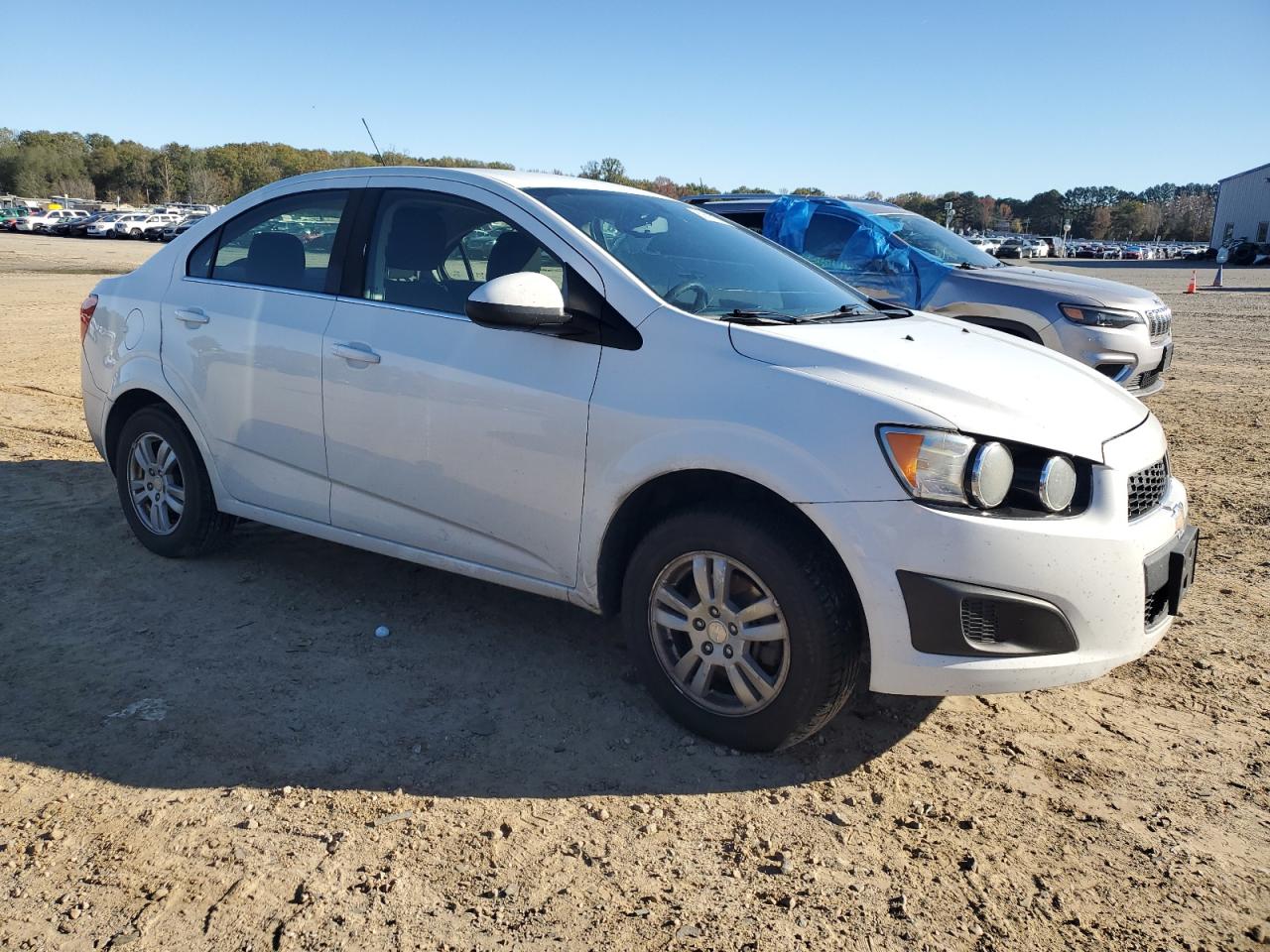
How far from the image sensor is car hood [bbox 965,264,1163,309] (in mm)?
A: 7508

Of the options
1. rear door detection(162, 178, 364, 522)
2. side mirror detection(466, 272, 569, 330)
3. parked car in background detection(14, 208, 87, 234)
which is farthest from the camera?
parked car in background detection(14, 208, 87, 234)

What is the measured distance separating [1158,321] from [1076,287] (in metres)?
0.72

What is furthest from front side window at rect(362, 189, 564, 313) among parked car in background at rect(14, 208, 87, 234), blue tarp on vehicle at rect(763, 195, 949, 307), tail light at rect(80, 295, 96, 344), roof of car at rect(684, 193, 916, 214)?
parked car in background at rect(14, 208, 87, 234)

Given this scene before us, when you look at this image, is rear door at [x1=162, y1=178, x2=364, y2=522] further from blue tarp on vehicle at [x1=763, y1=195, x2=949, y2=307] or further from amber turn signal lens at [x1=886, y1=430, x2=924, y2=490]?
blue tarp on vehicle at [x1=763, y1=195, x2=949, y2=307]

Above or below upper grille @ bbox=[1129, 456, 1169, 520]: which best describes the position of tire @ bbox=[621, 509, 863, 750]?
below

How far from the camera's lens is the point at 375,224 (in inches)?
161

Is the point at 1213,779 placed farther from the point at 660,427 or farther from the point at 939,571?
the point at 660,427

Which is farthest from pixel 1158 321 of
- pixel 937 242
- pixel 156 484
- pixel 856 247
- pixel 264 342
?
pixel 156 484

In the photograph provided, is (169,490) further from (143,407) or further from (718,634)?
(718,634)

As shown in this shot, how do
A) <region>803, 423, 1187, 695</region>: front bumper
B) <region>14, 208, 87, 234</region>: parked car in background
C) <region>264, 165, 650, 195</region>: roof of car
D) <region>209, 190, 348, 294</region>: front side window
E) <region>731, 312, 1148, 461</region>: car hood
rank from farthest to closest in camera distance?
<region>14, 208, 87, 234</region>: parked car in background
<region>209, 190, 348, 294</region>: front side window
<region>264, 165, 650, 195</region>: roof of car
<region>731, 312, 1148, 461</region>: car hood
<region>803, 423, 1187, 695</region>: front bumper

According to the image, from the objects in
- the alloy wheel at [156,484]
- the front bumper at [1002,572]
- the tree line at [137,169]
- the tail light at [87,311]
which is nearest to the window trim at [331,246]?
the tail light at [87,311]

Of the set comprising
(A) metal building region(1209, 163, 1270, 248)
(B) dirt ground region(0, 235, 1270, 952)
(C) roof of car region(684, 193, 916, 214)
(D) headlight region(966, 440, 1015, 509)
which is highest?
(A) metal building region(1209, 163, 1270, 248)

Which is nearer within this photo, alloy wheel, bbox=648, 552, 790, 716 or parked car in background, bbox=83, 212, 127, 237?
alloy wheel, bbox=648, 552, 790, 716

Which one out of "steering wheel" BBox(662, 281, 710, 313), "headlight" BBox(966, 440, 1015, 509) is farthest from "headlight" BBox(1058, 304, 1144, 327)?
"headlight" BBox(966, 440, 1015, 509)
